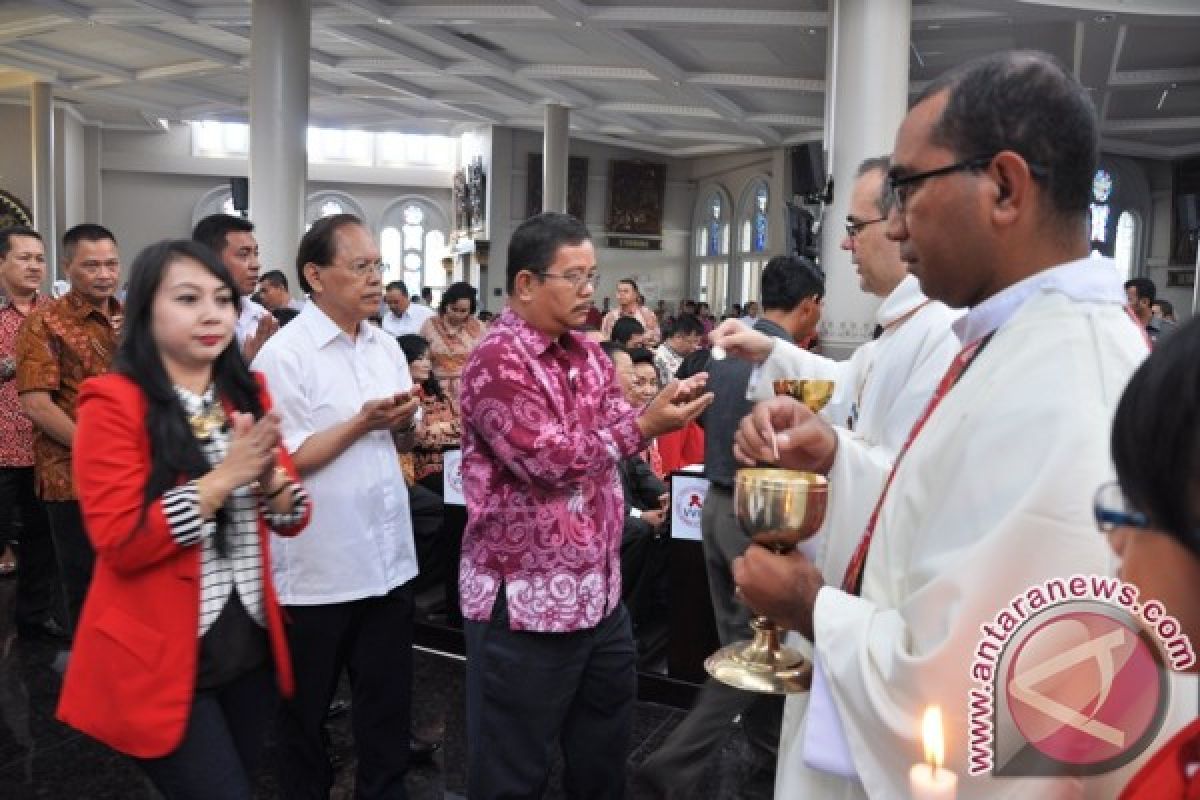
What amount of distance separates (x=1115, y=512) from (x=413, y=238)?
88.9ft

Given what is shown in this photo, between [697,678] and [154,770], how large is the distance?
2.40 meters

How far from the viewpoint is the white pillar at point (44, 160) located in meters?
18.5

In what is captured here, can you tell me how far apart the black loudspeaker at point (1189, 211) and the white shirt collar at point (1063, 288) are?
59.3ft

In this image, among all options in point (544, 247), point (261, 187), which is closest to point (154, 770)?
point (544, 247)

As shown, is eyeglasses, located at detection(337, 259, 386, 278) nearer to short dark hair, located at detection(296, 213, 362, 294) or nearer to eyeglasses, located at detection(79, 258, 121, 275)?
short dark hair, located at detection(296, 213, 362, 294)

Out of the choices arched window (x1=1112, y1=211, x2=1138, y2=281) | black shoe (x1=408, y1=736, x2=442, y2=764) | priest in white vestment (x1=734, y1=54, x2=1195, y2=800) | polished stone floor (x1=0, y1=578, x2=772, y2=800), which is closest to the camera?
priest in white vestment (x1=734, y1=54, x2=1195, y2=800)

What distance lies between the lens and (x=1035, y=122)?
1134 millimetres

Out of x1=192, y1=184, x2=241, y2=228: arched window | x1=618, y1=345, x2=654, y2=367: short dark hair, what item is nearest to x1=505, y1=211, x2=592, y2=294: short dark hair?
x1=618, y1=345, x2=654, y2=367: short dark hair

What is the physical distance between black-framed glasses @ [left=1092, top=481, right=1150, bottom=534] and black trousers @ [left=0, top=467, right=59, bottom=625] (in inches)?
177

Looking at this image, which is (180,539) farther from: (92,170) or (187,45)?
(92,170)

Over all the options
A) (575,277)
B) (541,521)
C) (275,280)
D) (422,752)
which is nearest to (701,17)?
(275,280)

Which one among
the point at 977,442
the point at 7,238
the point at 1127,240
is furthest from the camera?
the point at 1127,240

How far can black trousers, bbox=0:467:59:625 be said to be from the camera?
172 inches

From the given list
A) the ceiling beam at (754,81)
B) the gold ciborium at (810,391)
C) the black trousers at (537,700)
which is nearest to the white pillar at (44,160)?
the ceiling beam at (754,81)
